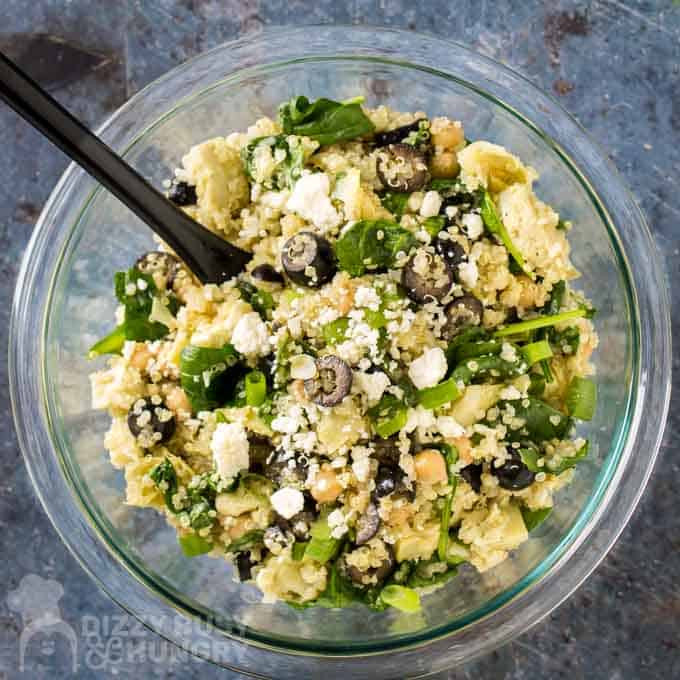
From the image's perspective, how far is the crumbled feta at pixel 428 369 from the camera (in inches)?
67.7

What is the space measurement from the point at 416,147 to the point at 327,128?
0.22m

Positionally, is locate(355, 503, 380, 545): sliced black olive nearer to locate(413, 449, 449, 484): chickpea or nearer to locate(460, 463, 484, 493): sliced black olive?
locate(413, 449, 449, 484): chickpea

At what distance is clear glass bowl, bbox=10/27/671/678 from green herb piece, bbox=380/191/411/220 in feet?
1.54

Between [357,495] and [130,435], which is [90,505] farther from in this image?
[357,495]

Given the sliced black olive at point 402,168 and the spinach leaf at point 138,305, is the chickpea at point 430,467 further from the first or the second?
the spinach leaf at point 138,305

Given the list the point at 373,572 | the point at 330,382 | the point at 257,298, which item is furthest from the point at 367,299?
the point at 373,572

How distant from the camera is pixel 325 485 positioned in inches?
68.5

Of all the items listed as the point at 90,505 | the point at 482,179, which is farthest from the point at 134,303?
the point at 482,179

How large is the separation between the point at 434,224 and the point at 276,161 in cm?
40

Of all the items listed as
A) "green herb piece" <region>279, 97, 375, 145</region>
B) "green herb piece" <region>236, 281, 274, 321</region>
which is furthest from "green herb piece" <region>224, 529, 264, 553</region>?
"green herb piece" <region>279, 97, 375, 145</region>

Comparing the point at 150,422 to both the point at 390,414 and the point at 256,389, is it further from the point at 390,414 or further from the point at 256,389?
the point at 390,414

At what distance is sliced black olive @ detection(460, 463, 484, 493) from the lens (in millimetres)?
1828

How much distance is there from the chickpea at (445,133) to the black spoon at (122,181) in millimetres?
534

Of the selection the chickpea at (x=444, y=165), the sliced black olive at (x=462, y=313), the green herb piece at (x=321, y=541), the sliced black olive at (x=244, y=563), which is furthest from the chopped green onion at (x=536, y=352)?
the sliced black olive at (x=244, y=563)
